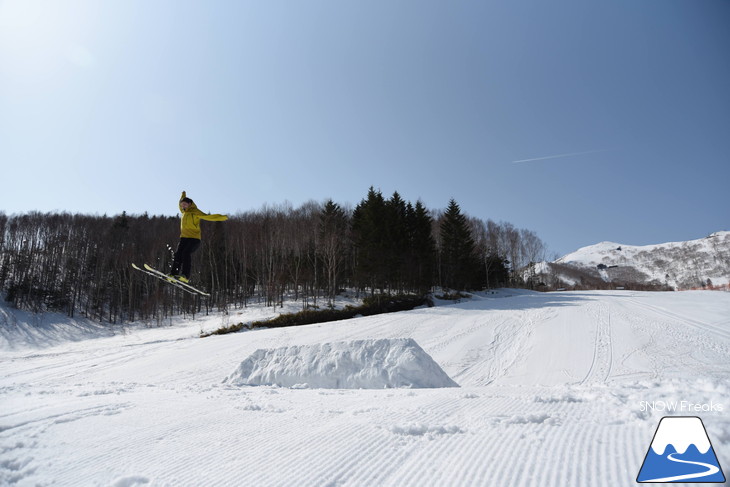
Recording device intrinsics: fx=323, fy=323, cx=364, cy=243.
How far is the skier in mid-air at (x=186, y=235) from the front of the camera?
7367 mm

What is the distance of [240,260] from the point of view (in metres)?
36.2

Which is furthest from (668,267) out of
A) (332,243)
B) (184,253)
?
(184,253)

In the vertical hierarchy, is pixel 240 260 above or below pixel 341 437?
above

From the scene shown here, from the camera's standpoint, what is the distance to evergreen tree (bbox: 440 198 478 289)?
40656mm

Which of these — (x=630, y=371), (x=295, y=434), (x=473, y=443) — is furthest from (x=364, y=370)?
(x=630, y=371)

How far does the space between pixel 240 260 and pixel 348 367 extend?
30.3m

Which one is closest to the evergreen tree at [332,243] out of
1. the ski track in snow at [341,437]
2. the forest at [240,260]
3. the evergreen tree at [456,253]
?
the forest at [240,260]

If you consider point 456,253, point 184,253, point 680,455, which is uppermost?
point 456,253

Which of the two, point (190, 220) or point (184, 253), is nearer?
point (190, 220)

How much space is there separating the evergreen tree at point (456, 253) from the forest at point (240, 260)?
13cm

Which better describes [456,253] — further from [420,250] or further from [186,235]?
[186,235]

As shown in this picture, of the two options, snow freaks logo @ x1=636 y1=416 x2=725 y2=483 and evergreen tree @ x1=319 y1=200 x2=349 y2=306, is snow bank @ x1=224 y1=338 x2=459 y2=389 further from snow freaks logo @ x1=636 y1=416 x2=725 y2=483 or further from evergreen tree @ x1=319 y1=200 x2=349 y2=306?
evergreen tree @ x1=319 y1=200 x2=349 y2=306

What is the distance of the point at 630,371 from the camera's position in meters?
10.5

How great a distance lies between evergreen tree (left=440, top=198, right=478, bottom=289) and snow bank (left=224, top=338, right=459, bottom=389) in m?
32.9
